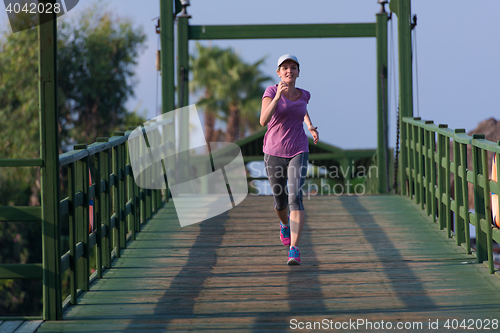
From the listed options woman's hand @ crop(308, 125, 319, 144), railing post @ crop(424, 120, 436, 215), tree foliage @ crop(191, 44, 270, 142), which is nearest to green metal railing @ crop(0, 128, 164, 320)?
woman's hand @ crop(308, 125, 319, 144)

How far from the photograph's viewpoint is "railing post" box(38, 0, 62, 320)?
415cm

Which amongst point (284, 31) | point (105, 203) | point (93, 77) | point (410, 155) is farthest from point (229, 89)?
point (105, 203)

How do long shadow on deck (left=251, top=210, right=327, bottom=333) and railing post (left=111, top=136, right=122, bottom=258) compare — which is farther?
railing post (left=111, top=136, right=122, bottom=258)

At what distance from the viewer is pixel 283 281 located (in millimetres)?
5305

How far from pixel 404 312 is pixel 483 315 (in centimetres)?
51

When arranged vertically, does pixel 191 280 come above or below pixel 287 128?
below

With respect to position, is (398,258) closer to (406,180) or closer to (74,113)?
(406,180)

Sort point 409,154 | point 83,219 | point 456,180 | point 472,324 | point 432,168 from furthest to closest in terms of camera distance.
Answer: point 409,154 < point 432,168 < point 456,180 < point 83,219 < point 472,324

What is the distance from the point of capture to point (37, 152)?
1124 inches

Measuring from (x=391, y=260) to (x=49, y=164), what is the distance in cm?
320

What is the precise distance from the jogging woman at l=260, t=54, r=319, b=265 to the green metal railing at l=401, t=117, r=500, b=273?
1.42m

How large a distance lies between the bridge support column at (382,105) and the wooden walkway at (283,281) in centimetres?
234

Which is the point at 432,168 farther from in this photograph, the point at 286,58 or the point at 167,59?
the point at 167,59

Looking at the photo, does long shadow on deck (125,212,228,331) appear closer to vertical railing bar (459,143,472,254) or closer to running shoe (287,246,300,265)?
running shoe (287,246,300,265)
